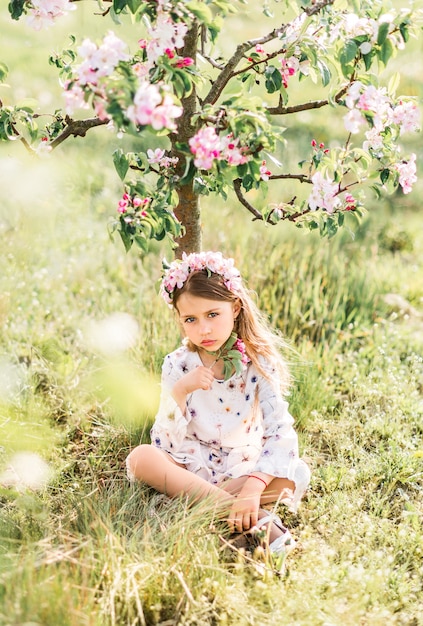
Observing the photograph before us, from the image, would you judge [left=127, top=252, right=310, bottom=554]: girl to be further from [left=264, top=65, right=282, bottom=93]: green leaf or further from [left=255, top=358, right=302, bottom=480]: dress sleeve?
[left=264, top=65, right=282, bottom=93]: green leaf

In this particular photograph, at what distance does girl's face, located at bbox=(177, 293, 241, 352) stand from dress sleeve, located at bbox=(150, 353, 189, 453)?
0.90 ft

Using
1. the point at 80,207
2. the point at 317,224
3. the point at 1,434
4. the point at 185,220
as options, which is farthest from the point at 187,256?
the point at 80,207

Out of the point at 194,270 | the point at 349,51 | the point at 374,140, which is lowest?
the point at 194,270

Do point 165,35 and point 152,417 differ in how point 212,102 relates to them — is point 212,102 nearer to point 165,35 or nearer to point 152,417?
point 165,35

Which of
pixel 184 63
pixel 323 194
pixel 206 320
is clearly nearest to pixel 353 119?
pixel 323 194

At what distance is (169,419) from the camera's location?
126 inches

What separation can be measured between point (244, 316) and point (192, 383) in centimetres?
37

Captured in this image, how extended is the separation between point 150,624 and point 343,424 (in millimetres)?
1696

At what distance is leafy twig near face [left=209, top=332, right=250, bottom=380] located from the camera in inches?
119

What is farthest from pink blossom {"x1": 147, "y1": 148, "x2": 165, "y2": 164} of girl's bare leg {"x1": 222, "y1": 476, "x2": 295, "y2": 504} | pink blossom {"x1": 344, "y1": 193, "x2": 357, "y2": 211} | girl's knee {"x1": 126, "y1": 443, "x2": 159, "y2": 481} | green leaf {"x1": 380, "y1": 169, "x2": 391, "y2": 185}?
girl's bare leg {"x1": 222, "y1": 476, "x2": 295, "y2": 504}

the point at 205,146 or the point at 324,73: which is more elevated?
the point at 324,73

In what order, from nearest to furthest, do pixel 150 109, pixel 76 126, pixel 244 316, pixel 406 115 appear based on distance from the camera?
1. pixel 150 109
2. pixel 406 115
3. pixel 76 126
4. pixel 244 316

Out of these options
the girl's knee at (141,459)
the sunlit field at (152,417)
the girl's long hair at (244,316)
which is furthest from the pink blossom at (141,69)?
the girl's knee at (141,459)

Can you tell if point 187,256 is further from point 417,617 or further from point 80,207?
point 80,207
